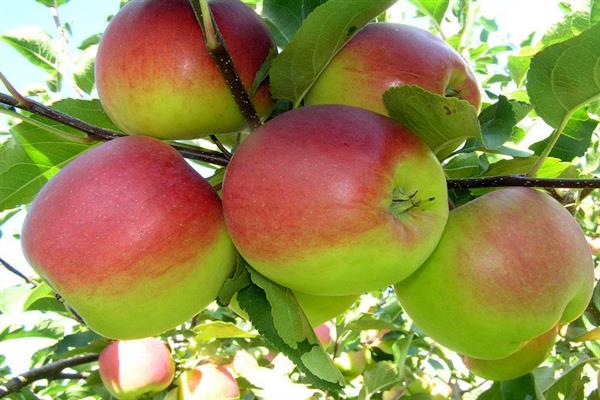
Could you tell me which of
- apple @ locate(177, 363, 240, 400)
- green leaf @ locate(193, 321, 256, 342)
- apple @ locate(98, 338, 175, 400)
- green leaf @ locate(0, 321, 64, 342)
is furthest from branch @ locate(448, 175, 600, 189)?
green leaf @ locate(0, 321, 64, 342)

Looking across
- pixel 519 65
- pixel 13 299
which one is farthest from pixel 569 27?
pixel 13 299

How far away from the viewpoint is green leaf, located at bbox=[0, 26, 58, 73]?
211cm

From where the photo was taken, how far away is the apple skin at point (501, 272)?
3.83ft

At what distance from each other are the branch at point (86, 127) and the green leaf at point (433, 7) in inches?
38.1

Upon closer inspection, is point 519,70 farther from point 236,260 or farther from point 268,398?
point 268,398

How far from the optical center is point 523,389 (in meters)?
1.86

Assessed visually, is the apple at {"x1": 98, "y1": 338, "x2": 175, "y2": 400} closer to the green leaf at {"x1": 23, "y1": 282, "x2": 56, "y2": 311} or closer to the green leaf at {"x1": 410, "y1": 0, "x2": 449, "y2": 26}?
the green leaf at {"x1": 23, "y1": 282, "x2": 56, "y2": 311}

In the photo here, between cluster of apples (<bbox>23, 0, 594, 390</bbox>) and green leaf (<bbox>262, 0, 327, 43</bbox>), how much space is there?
11 centimetres

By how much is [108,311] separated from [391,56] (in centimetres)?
73

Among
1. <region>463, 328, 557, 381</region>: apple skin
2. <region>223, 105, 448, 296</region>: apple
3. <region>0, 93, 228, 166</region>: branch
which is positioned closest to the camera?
<region>223, 105, 448, 296</region>: apple

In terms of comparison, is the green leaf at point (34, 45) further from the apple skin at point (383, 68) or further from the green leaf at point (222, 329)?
the apple skin at point (383, 68)

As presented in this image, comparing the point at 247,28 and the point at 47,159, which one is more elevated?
the point at 247,28

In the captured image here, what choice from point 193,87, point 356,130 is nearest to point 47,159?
point 193,87

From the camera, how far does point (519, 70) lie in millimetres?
1989
